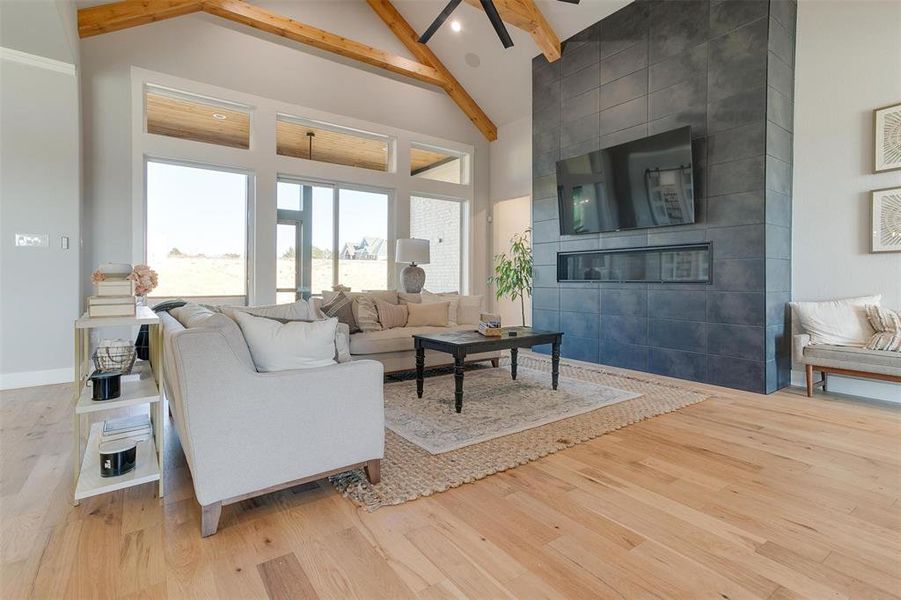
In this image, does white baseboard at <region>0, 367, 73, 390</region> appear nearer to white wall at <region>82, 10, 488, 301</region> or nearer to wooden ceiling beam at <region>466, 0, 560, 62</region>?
white wall at <region>82, 10, 488, 301</region>

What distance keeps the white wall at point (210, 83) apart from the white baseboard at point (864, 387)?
5111 millimetres

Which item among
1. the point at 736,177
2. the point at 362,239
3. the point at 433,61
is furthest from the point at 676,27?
the point at 362,239

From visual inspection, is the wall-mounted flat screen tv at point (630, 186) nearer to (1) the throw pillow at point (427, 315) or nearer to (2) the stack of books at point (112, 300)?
(1) the throw pillow at point (427, 315)

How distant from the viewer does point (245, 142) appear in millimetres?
5254

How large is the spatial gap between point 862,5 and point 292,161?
5684 millimetres

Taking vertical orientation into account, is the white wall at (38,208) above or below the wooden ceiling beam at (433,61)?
below

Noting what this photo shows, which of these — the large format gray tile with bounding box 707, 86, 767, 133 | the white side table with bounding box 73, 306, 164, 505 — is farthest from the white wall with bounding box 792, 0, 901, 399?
the white side table with bounding box 73, 306, 164, 505

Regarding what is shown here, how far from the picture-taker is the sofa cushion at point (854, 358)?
3.13 meters

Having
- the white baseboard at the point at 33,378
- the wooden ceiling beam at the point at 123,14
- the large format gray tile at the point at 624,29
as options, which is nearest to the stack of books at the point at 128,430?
the white baseboard at the point at 33,378

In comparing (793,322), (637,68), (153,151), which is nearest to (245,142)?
(153,151)

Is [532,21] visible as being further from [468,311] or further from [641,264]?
[468,311]

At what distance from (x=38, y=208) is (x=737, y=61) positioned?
6.29 meters

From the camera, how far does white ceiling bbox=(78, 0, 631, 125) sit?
5020 mm

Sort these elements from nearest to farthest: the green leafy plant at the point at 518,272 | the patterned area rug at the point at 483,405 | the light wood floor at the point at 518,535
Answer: the light wood floor at the point at 518,535, the patterned area rug at the point at 483,405, the green leafy plant at the point at 518,272
